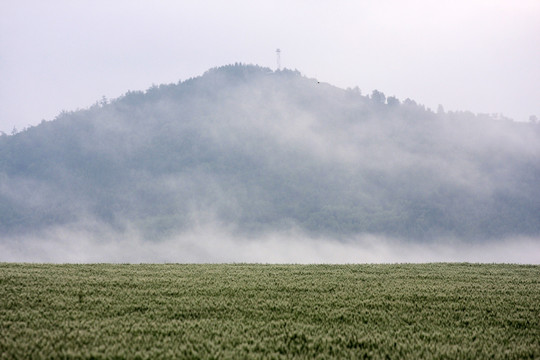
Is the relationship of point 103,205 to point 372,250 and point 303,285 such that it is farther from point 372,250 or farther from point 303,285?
point 303,285

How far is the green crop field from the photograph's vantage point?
534cm

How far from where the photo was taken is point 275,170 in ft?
493

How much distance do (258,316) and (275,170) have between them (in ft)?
472

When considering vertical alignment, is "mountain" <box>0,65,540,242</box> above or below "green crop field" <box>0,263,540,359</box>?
above

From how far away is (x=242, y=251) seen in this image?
12188 cm

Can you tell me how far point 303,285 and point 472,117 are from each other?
168 metres

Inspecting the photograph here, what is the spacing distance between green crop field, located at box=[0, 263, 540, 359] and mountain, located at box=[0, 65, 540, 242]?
371 ft

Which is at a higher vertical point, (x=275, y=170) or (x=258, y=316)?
(x=275, y=170)

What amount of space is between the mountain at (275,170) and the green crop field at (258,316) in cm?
11314

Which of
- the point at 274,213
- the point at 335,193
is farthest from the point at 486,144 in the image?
the point at 274,213

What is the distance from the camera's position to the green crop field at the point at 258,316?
17.5 feet

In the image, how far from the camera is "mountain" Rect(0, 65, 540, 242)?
119562 mm

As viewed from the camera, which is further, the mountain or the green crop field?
the mountain

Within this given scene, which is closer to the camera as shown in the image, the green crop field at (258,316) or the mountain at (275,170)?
the green crop field at (258,316)
